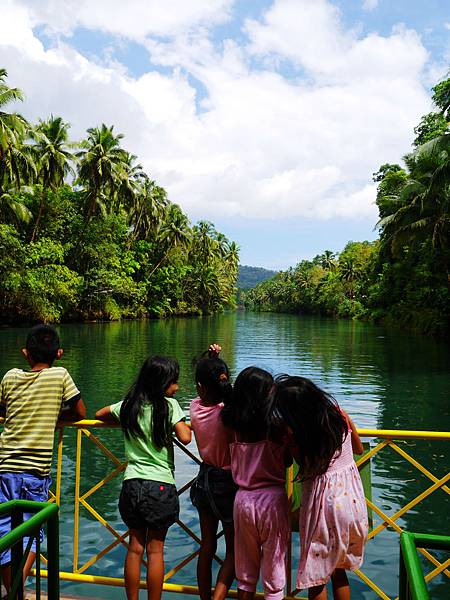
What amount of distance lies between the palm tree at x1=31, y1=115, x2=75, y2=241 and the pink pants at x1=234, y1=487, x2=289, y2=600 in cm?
4146

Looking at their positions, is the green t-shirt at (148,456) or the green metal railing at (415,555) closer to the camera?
the green metal railing at (415,555)

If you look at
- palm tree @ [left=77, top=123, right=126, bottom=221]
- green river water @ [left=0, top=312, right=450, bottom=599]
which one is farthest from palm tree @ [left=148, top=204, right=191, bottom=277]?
green river water @ [left=0, top=312, right=450, bottom=599]

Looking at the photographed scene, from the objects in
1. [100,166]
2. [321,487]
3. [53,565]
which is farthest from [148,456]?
[100,166]

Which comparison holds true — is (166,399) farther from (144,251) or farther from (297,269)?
(297,269)

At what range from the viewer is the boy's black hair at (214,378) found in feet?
9.66

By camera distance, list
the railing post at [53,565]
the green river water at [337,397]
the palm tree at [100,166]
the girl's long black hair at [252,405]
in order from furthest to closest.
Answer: the palm tree at [100,166]
the green river water at [337,397]
the girl's long black hair at [252,405]
the railing post at [53,565]

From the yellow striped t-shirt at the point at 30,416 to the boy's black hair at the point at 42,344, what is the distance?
0.08 meters

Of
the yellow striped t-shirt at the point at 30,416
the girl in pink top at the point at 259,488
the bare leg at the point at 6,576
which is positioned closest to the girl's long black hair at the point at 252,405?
the girl in pink top at the point at 259,488

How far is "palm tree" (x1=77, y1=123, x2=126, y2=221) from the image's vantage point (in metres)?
45.8

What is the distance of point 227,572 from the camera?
9.73ft

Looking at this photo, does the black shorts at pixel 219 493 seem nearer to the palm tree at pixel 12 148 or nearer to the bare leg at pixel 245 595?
the bare leg at pixel 245 595

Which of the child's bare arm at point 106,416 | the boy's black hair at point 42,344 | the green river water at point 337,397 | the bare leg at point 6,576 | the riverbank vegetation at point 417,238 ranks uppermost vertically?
the riverbank vegetation at point 417,238

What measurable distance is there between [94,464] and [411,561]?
757 centimetres

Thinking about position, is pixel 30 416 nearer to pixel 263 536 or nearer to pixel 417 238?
pixel 263 536
